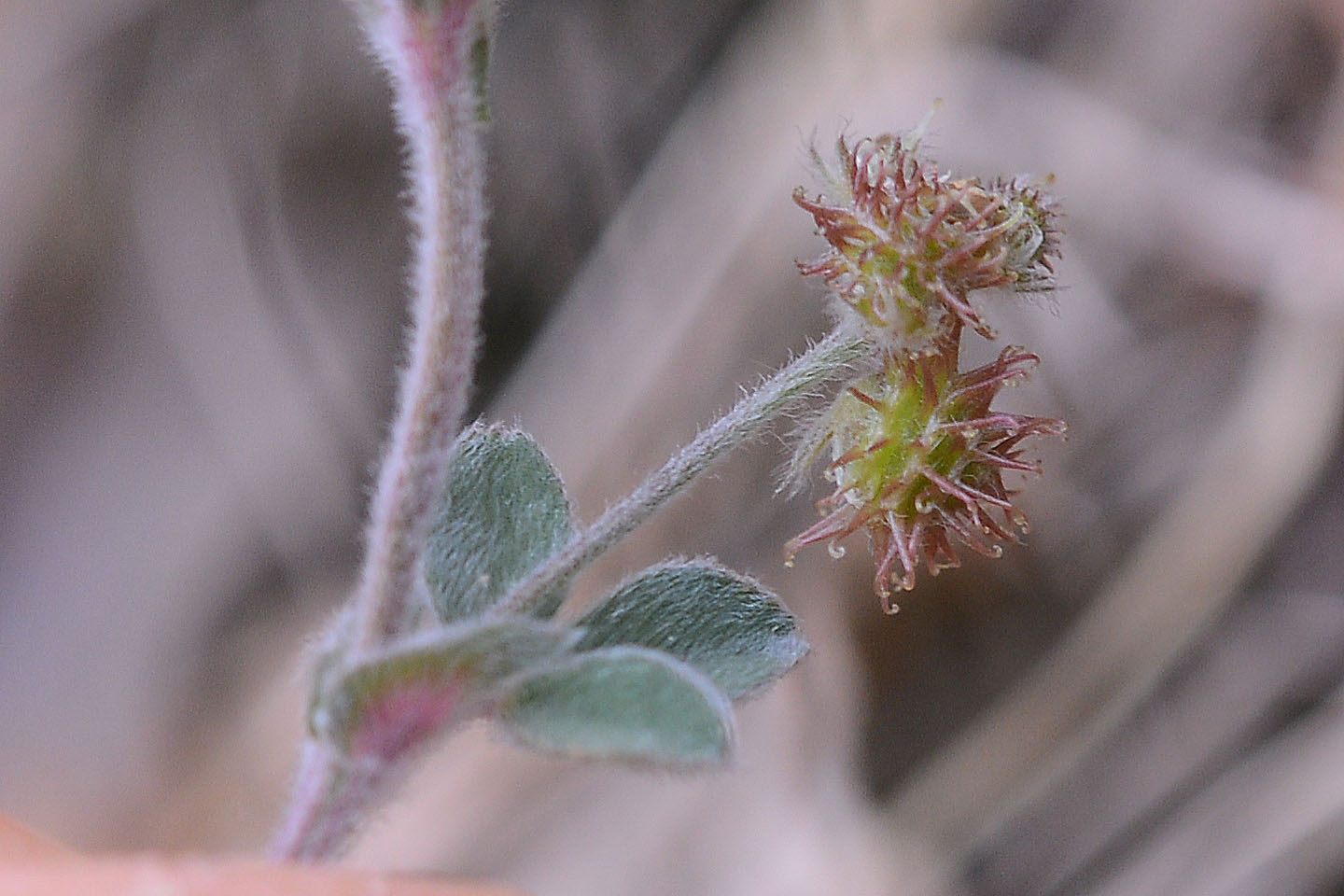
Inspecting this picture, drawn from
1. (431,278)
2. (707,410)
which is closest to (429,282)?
(431,278)

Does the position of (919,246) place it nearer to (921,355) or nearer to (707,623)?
(921,355)

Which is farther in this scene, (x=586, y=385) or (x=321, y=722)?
(x=586, y=385)

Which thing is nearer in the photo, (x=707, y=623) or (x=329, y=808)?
(x=329, y=808)

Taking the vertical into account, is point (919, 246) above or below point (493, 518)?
above

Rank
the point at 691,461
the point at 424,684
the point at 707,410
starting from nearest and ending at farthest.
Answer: the point at 424,684
the point at 691,461
the point at 707,410

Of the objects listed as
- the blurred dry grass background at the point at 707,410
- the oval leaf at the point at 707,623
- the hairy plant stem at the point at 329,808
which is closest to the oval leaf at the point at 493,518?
the oval leaf at the point at 707,623

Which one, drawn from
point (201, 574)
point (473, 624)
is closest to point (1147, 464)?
point (201, 574)

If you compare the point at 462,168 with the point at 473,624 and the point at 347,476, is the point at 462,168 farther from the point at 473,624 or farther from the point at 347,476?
the point at 347,476
